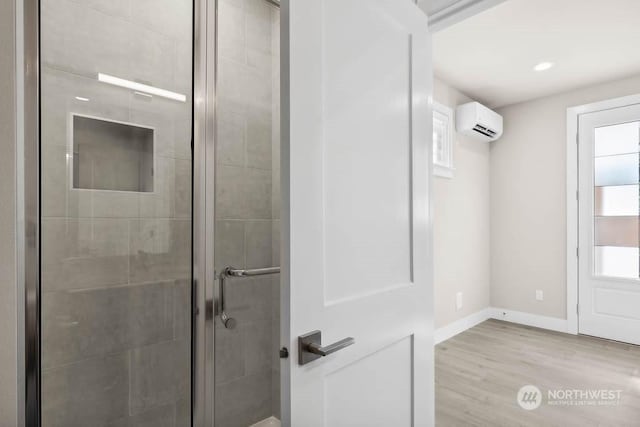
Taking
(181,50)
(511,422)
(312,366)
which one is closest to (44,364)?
(312,366)

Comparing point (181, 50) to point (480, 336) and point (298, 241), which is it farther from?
point (480, 336)

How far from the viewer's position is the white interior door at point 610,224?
128 inches

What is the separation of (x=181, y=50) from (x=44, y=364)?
131cm

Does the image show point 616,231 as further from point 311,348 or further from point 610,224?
point 311,348

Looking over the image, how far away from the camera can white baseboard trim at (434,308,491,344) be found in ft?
11.0

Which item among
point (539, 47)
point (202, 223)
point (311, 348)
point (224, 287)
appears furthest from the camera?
point (539, 47)

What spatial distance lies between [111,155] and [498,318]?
14.1ft

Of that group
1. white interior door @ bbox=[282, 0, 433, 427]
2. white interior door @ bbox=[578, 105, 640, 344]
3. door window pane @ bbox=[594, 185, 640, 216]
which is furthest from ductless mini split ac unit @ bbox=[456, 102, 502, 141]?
white interior door @ bbox=[282, 0, 433, 427]

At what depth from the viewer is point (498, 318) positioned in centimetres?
409

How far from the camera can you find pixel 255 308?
1787 millimetres

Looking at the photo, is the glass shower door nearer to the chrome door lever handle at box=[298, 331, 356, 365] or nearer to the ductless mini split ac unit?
the chrome door lever handle at box=[298, 331, 356, 365]

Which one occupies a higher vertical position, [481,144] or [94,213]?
[481,144]

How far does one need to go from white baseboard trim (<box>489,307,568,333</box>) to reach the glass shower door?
3.78 meters

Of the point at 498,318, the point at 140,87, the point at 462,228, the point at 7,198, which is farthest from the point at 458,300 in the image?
the point at 7,198
